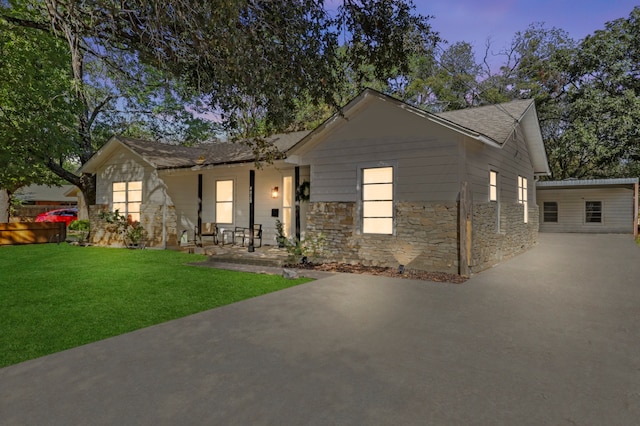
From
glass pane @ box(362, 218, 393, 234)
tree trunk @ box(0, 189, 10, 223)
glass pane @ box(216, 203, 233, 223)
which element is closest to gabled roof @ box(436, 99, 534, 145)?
glass pane @ box(362, 218, 393, 234)

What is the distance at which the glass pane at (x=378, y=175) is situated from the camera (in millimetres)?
9520

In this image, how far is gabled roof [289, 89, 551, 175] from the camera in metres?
8.55

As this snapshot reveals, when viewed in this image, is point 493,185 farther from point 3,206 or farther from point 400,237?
point 3,206

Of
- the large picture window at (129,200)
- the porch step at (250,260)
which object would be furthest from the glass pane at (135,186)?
the porch step at (250,260)

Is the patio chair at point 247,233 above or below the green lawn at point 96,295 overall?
above

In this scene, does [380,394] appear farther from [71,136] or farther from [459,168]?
[71,136]

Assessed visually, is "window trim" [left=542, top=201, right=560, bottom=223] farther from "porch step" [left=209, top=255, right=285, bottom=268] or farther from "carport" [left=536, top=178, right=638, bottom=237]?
"porch step" [left=209, top=255, right=285, bottom=268]

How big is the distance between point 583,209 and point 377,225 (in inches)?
777

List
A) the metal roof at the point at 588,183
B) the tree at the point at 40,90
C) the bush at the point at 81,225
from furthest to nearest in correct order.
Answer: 1. the bush at the point at 81,225
2. the metal roof at the point at 588,183
3. the tree at the point at 40,90

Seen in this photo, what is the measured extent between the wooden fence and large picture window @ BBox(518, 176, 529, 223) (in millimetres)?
19650

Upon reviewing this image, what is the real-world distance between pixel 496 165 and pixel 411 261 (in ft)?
14.5

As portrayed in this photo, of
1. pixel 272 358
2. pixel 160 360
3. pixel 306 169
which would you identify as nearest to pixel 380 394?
pixel 272 358

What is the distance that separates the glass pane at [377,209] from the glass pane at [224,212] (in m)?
6.16

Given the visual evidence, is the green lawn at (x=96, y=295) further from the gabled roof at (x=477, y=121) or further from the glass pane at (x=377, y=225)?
the gabled roof at (x=477, y=121)
